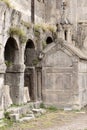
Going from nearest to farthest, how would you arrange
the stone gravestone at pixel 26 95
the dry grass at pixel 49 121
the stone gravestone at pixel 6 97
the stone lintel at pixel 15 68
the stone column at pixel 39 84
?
the dry grass at pixel 49 121 < the stone gravestone at pixel 6 97 < the stone lintel at pixel 15 68 < the stone gravestone at pixel 26 95 < the stone column at pixel 39 84

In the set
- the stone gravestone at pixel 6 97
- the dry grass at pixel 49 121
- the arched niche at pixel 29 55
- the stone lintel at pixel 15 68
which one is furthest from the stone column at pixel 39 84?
the stone gravestone at pixel 6 97

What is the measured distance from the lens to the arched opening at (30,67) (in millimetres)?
18188

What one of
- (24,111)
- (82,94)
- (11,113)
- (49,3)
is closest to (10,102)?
(24,111)

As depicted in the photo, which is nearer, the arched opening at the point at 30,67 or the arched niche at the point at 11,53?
the arched niche at the point at 11,53

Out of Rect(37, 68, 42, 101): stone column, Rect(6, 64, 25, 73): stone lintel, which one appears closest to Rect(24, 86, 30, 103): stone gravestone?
Rect(37, 68, 42, 101): stone column

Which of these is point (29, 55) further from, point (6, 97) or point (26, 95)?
point (6, 97)

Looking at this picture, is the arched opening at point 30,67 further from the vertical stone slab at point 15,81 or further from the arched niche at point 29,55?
the vertical stone slab at point 15,81

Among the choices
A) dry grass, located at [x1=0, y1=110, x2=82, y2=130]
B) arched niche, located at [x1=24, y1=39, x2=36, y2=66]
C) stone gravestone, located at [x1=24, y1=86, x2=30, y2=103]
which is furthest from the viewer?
arched niche, located at [x1=24, y1=39, x2=36, y2=66]

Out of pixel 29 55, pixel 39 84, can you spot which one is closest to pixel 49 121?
A: pixel 39 84

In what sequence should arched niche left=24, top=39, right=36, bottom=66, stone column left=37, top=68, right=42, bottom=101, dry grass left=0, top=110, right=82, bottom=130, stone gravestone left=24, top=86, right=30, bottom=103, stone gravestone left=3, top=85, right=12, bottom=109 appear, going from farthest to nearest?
1. arched niche left=24, top=39, right=36, bottom=66
2. stone column left=37, top=68, right=42, bottom=101
3. stone gravestone left=24, top=86, right=30, bottom=103
4. stone gravestone left=3, top=85, right=12, bottom=109
5. dry grass left=0, top=110, right=82, bottom=130

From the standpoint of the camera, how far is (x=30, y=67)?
1828cm

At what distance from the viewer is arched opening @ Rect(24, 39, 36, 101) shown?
59.7ft

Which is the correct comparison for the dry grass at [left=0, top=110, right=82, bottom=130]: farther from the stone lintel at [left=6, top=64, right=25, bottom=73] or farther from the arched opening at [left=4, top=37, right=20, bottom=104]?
the stone lintel at [left=6, top=64, right=25, bottom=73]

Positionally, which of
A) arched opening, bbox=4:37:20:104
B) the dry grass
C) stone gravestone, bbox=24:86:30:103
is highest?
arched opening, bbox=4:37:20:104
